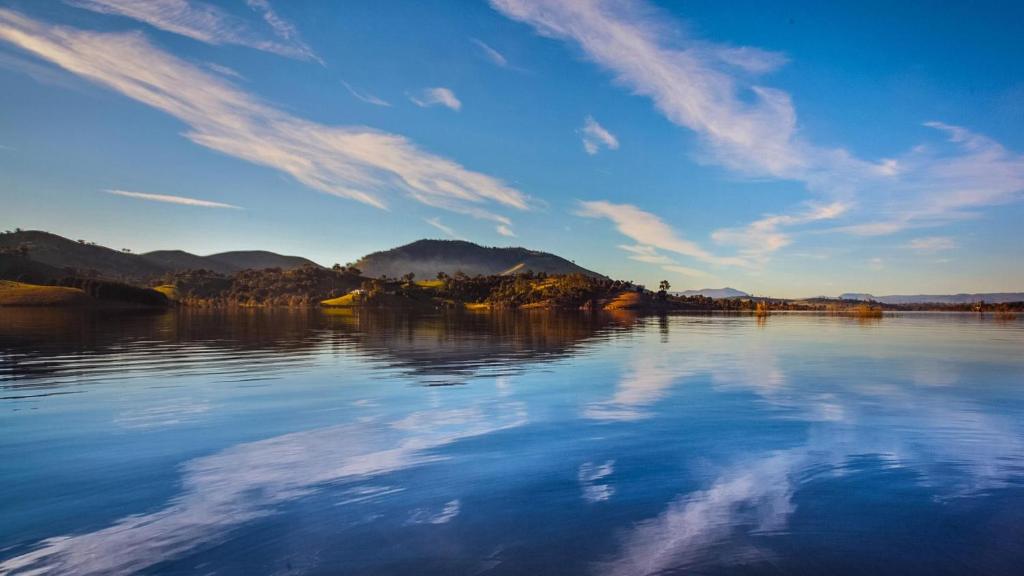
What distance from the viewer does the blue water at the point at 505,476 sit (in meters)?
10.5

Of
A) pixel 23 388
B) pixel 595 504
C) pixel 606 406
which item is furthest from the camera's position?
pixel 23 388

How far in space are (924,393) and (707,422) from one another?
59.5 ft

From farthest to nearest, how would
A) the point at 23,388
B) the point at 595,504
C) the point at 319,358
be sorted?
the point at 319,358, the point at 23,388, the point at 595,504

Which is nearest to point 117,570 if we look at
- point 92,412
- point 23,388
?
point 92,412

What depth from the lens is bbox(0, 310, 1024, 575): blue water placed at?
1055 cm

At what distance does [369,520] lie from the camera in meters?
12.2

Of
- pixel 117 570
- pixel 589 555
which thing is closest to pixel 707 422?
pixel 589 555

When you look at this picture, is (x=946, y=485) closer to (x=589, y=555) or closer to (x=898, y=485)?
(x=898, y=485)

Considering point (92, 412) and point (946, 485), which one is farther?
point (92, 412)

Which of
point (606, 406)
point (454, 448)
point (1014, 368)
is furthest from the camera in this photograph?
point (1014, 368)

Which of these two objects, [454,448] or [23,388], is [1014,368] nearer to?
[454,448]

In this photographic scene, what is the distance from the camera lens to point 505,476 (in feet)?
51.0

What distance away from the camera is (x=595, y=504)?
43.5ft

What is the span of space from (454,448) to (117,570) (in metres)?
10.3
